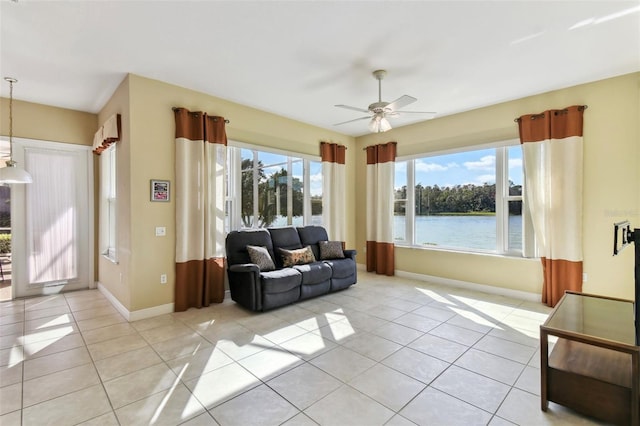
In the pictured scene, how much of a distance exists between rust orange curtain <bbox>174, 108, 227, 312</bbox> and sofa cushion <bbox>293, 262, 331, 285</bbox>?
1.16 metres

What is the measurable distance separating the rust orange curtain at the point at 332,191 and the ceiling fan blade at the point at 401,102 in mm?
2514

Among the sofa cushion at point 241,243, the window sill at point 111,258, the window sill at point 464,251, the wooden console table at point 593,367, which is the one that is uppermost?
the sofa cushion at point 241,243

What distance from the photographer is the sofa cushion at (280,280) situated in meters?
3.77

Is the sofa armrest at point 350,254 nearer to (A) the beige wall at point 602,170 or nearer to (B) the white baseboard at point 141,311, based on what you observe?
(A) the beige wall at point 602,170

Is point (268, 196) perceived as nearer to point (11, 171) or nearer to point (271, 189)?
point (271, 189)

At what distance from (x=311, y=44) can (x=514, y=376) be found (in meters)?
3.44

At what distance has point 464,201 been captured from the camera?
16.9 ft

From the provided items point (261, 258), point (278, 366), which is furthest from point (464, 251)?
point (278, 366)

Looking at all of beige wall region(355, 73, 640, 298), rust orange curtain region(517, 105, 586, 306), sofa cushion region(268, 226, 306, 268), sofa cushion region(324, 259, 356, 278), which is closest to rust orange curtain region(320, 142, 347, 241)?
sofa cushion region(268, 226, 306, 268)

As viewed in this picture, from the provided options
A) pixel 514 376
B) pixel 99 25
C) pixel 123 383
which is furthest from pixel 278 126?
pixel 514 376

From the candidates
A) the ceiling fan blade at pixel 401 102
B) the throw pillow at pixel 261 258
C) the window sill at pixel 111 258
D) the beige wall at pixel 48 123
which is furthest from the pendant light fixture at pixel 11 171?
the ceiling fan blade at pixel 401 102

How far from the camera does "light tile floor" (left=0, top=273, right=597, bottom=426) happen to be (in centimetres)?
196

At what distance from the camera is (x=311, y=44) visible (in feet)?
9.50

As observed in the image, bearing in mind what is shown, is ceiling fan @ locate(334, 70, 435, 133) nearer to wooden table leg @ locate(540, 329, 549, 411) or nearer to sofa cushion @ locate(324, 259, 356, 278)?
sofa cushion @ locate(324, 259, 356, 278)
